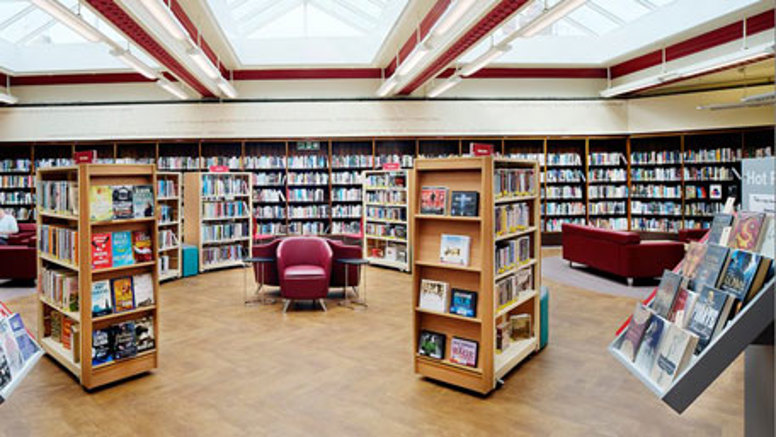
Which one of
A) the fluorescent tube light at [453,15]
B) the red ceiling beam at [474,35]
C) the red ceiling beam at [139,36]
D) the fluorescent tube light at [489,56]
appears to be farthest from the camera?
the fluorescent tube light at [489,56]

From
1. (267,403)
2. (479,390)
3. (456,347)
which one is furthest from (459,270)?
(267,403)

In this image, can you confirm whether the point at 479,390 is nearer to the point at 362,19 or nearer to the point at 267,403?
the point at 267,403

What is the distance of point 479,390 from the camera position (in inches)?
151

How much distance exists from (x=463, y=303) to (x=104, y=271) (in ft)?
9.81

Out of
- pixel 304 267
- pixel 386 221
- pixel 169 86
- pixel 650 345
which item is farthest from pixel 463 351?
pixel 169 86

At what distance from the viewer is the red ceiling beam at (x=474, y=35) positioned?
6.23 meters

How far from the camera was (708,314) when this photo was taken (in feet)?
5.02

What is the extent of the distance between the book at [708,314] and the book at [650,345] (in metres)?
0.11

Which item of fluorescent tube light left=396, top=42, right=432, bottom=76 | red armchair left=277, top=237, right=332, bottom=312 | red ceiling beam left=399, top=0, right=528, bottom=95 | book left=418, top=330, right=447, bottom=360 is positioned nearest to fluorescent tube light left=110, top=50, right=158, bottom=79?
red armchair left=277, top=237, right=332, bottom=312

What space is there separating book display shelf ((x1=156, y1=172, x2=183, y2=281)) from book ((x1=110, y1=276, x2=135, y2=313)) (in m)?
4.49

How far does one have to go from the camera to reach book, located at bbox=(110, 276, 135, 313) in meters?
4.09

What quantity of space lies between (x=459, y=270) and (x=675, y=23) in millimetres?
7741

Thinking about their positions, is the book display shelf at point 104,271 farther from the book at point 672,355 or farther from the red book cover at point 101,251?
the book at point 672,355

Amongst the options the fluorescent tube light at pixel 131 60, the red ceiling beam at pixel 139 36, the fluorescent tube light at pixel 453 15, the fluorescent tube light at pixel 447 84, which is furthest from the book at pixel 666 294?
the fluorescent tube light at pixel 447 84
